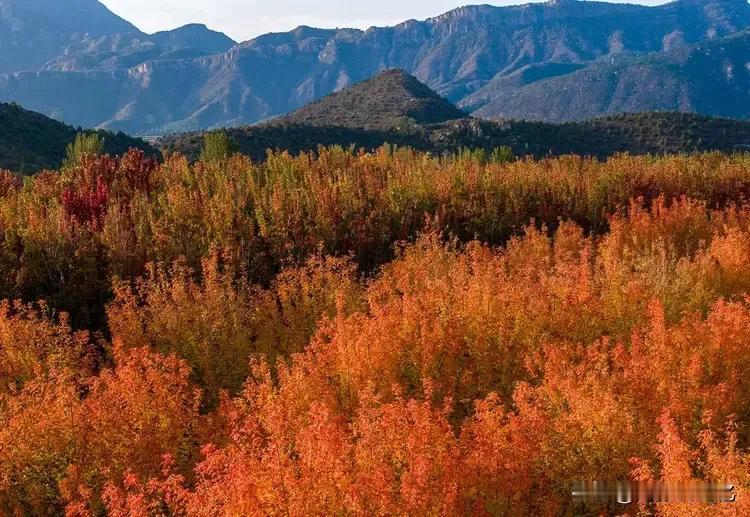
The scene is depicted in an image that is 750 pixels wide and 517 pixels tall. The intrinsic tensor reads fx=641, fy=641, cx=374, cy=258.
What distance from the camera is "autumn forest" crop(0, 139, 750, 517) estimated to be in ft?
14.9

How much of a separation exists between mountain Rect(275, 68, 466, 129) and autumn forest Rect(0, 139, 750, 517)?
6693cm

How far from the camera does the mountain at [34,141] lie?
1644 inches

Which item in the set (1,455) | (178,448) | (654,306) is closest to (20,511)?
(1,455)

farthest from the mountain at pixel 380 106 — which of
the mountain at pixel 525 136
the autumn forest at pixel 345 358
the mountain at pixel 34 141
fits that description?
the autumn forest at pixel 345 358

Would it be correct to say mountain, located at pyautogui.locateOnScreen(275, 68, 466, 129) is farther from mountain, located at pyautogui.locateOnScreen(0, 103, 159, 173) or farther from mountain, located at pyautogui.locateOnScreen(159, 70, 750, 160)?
mountain, located at pyautogui.locateOnScreen(0, 103, 159, 173)

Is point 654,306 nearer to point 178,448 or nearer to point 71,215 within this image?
point 178,448

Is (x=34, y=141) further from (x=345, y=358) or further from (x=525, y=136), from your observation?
(x=345, y=358)

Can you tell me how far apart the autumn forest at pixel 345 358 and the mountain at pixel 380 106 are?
220 feet

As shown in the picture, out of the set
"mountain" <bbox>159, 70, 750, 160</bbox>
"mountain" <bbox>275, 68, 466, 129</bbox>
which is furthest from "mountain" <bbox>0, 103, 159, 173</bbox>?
"mountain" <bbox>275, 68, 466, 129</bbox>

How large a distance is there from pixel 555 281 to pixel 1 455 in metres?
6.41

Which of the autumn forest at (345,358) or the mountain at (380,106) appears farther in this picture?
the mountain at (380,106)

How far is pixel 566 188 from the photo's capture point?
14617 millimetres

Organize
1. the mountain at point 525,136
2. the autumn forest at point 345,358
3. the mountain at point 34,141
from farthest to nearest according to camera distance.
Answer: the mountain at point 525,136, the mountain at point 34,141, the autumn forest at point 345,358

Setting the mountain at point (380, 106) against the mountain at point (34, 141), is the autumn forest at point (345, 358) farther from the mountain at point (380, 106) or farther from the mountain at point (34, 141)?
the mountain at point (380, 106)
